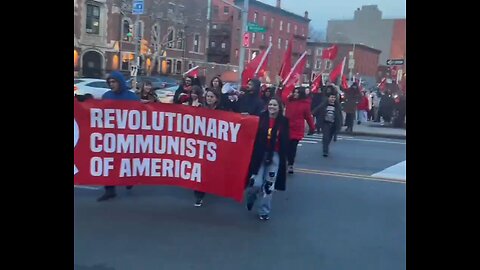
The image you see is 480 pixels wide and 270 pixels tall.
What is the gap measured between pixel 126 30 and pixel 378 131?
2815 cm

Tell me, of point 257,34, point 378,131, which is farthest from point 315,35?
point 378,131

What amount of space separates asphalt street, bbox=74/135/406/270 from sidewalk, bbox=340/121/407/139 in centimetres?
831

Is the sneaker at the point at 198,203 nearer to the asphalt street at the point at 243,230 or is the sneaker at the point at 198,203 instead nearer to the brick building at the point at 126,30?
the asphalt street at the point at 243,230

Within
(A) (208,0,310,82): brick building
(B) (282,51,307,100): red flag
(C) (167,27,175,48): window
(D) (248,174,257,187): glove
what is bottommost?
(D) (248,174,257,187): glove

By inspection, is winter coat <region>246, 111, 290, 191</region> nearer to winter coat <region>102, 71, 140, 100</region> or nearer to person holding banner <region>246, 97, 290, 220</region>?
person holding banner <region>246, 97, 290, 220</region>

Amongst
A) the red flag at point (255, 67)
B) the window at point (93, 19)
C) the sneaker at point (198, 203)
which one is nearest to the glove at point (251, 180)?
the sneaker at point (198, 203)

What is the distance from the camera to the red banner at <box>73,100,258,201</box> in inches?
203

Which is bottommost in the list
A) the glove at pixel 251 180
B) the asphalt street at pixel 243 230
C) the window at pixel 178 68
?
the asphalt street at pixel 243 230

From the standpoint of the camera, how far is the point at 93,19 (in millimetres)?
35219

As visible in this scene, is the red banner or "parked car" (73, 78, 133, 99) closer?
the red banner

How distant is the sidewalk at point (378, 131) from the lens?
15492 millimetres

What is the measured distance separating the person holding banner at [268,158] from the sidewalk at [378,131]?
10.3 meters

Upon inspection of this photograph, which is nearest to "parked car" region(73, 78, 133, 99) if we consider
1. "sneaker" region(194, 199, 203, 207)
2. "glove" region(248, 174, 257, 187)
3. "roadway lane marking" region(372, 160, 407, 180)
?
"roadway lane marking" region(372, 160, 407, 180)
